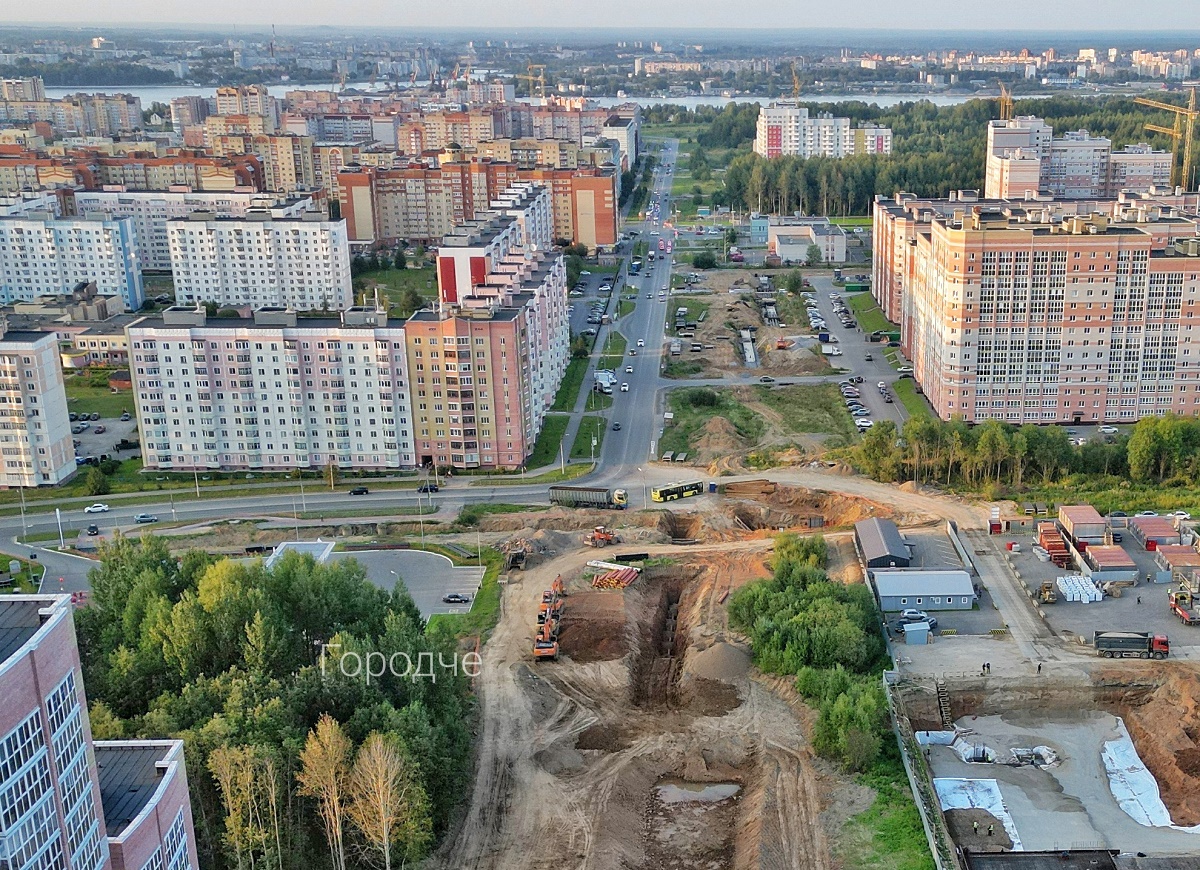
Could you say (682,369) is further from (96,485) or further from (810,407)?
(96,485)

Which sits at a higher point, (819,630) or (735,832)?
(819,630)

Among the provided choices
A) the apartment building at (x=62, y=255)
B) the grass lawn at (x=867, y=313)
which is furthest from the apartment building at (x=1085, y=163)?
the apartment building at (x=62, y=255)

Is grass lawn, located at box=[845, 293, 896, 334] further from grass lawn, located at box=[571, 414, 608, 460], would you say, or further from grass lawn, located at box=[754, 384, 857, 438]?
grass lawn, located at box=[571, 414, 608, 460]

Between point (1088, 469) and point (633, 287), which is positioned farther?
point (633, 287)

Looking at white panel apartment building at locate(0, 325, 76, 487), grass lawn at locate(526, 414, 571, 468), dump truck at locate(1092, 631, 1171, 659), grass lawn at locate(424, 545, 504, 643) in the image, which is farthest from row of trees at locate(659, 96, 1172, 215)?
dump truck at locate(1092, 631, 1171, 659)

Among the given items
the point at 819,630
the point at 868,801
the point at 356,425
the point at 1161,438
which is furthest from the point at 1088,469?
the point at 356,425

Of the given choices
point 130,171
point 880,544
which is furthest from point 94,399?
point 130,171

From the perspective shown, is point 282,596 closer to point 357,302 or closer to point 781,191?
point 357,302
